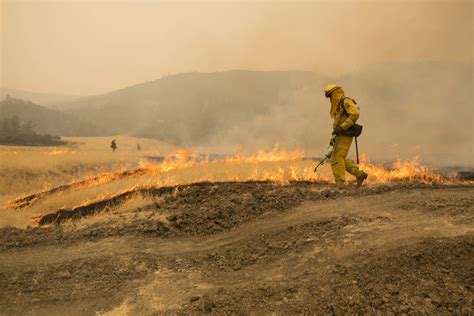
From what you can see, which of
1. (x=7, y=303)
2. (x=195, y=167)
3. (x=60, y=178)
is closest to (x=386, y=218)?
(x=7, y=303)

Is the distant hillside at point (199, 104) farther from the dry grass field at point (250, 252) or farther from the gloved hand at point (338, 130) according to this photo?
the dry grass field at point (250, 252)

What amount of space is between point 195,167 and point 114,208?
350 centimetres

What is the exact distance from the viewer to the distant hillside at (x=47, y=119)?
66.4 meters

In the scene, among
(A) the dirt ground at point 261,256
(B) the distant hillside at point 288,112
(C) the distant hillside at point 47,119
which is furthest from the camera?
(C) the distant hillside at point 47,119

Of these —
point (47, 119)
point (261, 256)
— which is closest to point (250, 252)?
point (261, 256)

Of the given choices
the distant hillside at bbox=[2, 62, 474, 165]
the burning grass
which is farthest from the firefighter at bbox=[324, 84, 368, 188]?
the distant hillside at bbox=[2, 62, 474, 165]

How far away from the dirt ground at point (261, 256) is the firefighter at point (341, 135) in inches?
31.0

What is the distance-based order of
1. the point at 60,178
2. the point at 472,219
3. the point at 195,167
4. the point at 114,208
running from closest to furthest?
the point at 472,219 → the point at 114,208 → the point at 195,167 → the point at 60,178

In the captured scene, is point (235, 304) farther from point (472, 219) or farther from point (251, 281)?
point (472, 219)

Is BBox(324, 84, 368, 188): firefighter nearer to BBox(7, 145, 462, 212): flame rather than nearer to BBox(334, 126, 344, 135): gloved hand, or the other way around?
BBox(334, 126, 344, 135): gloved hand

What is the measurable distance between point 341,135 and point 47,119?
6927 centimetres

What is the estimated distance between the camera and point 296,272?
18.6 feet

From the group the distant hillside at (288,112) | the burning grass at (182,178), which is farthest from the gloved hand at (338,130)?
the distant hillside at (288,112)

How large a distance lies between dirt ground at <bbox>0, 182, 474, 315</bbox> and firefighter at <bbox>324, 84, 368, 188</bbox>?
79cm
